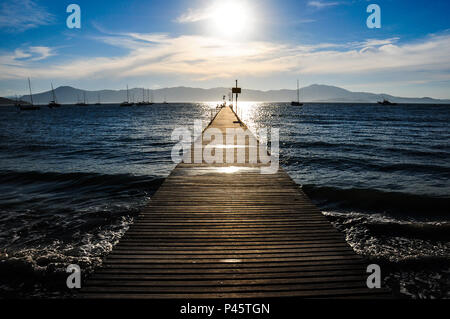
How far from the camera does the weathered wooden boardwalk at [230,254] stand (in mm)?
3547

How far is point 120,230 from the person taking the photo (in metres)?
8.19

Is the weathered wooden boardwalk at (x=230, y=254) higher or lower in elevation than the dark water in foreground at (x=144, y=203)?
higher

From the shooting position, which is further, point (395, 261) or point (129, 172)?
point (129, 172)

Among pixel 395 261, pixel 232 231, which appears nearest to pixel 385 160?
pixel 395 261

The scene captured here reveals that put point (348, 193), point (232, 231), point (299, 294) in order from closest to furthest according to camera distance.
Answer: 1. point (299, 294)
2. point (232, 231)
3. point (348, 193)

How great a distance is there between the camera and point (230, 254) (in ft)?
14.3

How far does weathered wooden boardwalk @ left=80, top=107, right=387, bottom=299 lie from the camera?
11.6ft

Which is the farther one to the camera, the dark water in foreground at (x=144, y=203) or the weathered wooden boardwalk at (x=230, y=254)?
the dark water in foreground at (x=144, y=203)

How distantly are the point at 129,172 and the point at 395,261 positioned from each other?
12989mm

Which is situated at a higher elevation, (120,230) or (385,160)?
(385,160)

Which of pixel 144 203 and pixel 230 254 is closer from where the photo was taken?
pixel 230 254

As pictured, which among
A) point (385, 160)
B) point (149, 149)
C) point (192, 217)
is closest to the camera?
point (192, 217)

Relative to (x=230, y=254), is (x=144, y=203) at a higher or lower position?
lower
